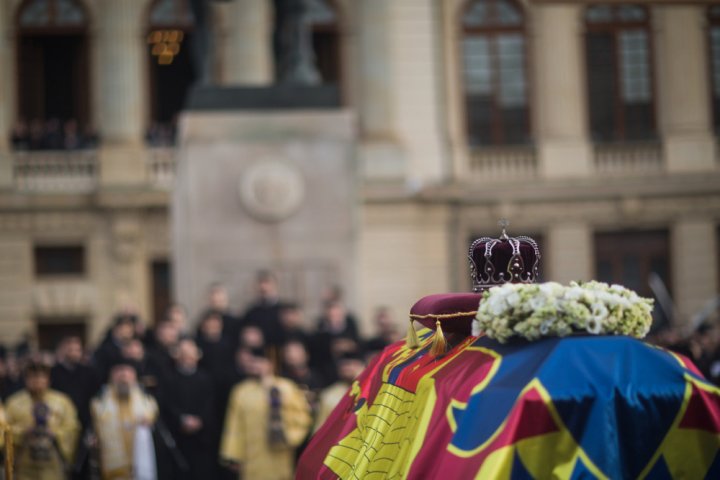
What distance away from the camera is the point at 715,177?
37219mm

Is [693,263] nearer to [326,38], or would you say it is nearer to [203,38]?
[326,38]

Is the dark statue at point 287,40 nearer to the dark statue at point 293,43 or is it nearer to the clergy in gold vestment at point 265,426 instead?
the dark statue at point 293,43

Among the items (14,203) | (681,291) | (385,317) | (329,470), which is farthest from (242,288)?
(681,291)

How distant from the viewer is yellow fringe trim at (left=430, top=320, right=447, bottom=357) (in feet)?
24.0

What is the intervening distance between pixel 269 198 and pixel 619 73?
21.5m

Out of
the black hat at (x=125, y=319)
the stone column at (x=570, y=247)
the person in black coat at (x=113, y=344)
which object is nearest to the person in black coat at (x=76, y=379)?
the person in black coat at (x=113, y=344)

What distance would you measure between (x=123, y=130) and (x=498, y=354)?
3080cm

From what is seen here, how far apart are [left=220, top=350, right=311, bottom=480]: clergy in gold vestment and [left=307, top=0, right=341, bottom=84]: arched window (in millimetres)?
22059

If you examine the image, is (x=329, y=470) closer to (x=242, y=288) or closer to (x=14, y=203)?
(x=242, y=288)

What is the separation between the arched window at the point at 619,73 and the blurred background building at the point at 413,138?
45 mm

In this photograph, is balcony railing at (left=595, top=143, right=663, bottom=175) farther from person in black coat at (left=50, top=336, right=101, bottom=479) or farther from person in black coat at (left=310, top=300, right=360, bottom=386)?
person in black coat at (left=50, top=336, right=101, bottom=479)

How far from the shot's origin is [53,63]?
124 feet

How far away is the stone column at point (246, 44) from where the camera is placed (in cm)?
3722

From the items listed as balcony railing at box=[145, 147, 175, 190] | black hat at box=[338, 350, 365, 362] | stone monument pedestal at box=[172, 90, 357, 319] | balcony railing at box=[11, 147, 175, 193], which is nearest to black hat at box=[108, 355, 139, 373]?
stone monument pedestal at box=[172, 90, 357, 319]
